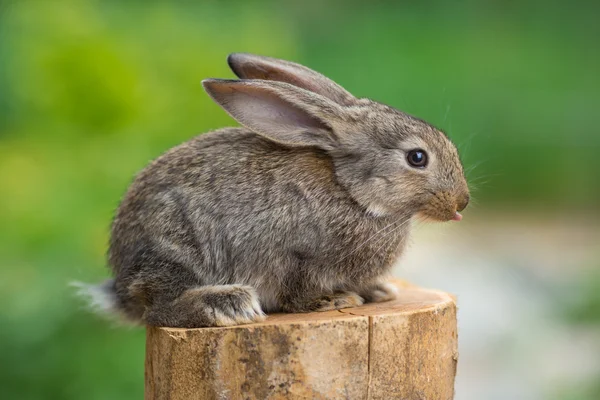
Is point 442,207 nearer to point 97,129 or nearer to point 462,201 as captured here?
point 462,201

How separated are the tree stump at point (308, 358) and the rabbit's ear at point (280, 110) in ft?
2.60

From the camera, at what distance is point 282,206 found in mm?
3965

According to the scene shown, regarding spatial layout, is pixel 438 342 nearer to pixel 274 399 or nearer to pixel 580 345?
pixel 274 399

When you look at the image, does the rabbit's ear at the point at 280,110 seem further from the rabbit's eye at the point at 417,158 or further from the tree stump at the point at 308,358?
the tree stump at the point at 308,358

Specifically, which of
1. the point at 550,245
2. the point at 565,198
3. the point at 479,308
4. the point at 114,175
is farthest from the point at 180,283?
the point at 565,198

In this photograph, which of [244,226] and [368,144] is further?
[368,144]

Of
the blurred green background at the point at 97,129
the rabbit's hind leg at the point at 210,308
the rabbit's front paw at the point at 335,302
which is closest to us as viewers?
the rabbit's hind leg at the point at 210,308

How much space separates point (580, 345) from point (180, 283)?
16.6ft

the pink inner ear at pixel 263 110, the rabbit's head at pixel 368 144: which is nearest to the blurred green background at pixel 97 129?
the rabbit's head at pixel 368 144

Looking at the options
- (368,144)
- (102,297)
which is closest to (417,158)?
(368,144)

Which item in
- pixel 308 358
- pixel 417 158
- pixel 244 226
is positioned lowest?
pixel 308 358

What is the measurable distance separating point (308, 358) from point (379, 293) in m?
0.72

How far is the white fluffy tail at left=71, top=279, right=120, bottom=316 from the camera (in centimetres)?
429

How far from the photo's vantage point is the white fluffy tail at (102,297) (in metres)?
4.29
